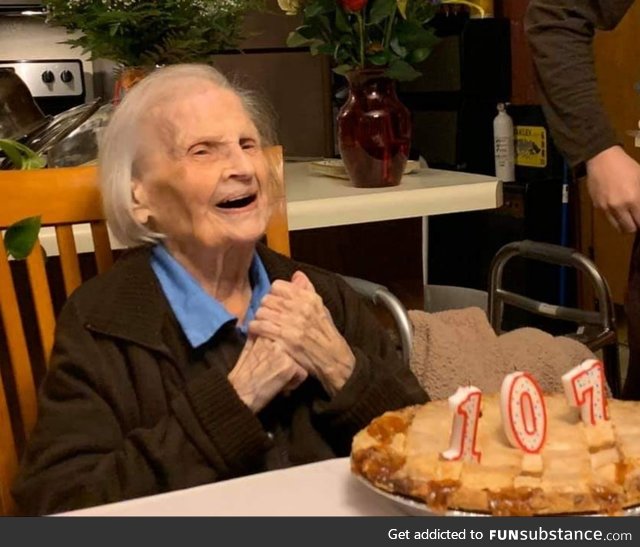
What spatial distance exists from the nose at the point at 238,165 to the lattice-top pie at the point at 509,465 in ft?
1.56

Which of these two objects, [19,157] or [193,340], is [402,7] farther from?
[193,340]

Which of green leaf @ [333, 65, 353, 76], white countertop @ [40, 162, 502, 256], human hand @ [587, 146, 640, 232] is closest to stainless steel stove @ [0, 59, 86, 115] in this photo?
white countertop @ [40, 162, 502, 256]

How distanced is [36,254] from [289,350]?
415 millimetres

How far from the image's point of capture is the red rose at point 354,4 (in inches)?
74.7

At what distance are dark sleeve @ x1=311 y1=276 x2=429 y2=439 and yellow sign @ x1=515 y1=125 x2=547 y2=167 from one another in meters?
2.29

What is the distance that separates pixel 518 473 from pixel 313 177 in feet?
4.87

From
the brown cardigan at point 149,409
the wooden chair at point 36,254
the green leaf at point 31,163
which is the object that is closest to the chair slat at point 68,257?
the wooden chair at point 36,254

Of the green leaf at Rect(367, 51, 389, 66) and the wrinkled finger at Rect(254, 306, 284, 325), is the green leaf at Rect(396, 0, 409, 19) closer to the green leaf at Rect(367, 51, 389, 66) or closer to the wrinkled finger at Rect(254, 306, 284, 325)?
the green leaf at Rect(367, 51, 389, 66)

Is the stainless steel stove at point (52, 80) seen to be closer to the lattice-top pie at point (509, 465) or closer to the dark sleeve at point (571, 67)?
the dark sleeve at point (571, 67)

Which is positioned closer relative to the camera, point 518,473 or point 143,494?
point 518,473

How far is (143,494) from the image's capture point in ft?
3.85

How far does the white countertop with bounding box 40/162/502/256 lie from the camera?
1806 millimetres

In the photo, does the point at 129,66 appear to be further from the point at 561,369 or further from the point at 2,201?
the point at 561,369

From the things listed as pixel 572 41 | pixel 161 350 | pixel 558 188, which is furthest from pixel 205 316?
pixel 558 188
